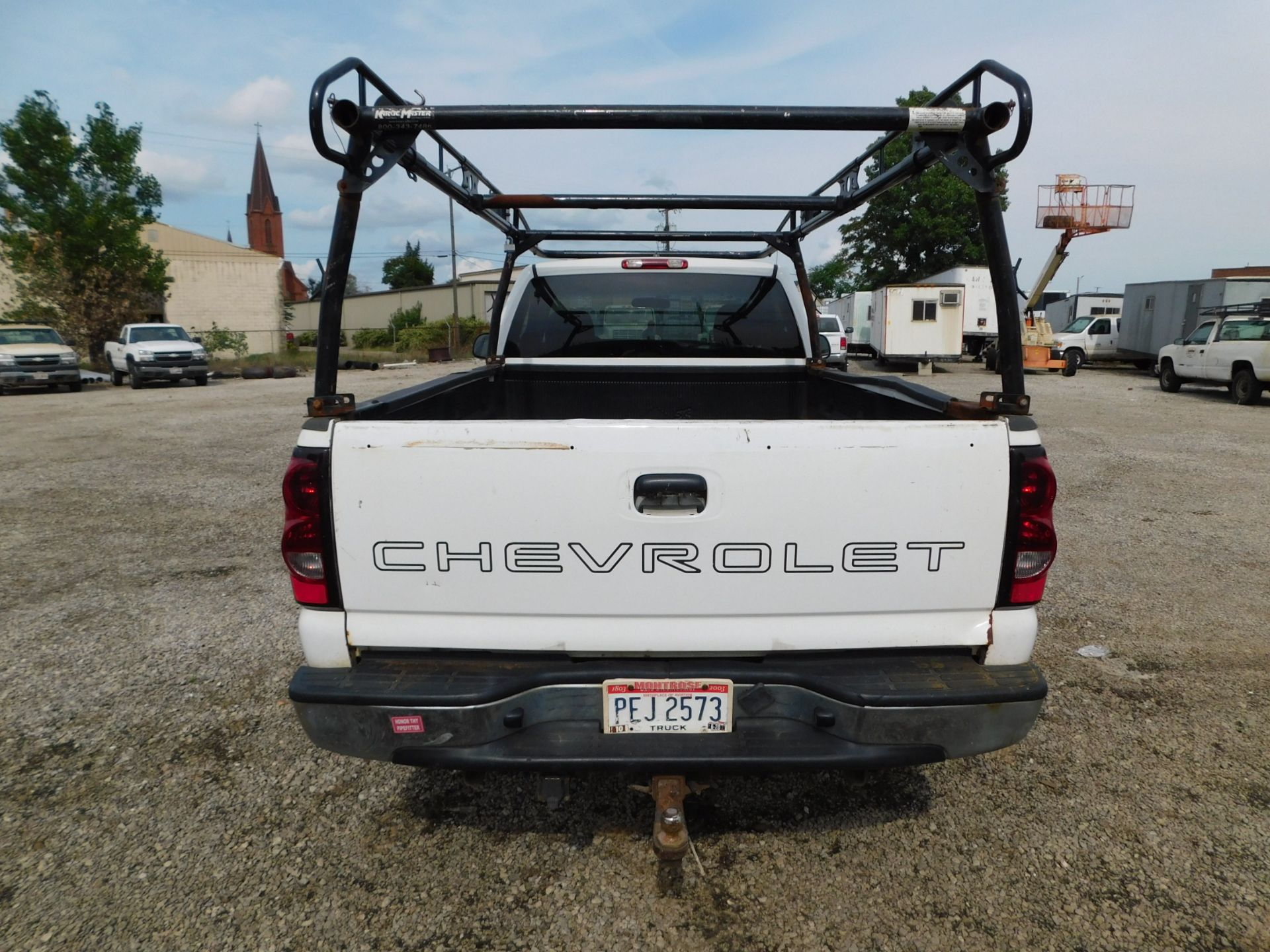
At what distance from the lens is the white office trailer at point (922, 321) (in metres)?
24.9

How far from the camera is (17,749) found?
10.3ft

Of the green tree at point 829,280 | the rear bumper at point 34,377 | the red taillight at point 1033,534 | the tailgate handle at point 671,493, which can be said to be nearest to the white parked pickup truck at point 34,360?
the rear bumper at point 34,377

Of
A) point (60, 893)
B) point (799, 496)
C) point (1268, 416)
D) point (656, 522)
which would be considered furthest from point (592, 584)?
point (1268, 416)

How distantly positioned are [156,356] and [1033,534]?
77.5ft

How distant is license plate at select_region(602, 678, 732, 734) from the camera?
81.8 inches

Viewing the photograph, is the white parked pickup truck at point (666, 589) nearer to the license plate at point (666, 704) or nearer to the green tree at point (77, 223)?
the license plate at point (666, 704)

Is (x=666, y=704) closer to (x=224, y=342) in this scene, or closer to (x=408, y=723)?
(x=408, y=723)

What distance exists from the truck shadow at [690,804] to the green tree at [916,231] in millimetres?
42712

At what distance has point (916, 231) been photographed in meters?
43.3

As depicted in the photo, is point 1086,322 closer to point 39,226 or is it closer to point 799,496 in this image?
point 799,496

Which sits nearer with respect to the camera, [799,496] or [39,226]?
[799,496]

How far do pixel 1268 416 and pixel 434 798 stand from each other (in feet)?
53.3

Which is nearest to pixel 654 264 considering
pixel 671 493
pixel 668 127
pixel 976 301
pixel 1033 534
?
pixel 668 127

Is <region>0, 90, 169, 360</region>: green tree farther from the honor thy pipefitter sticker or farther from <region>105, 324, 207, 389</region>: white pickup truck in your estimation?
the honor thy pipefitter sticker
